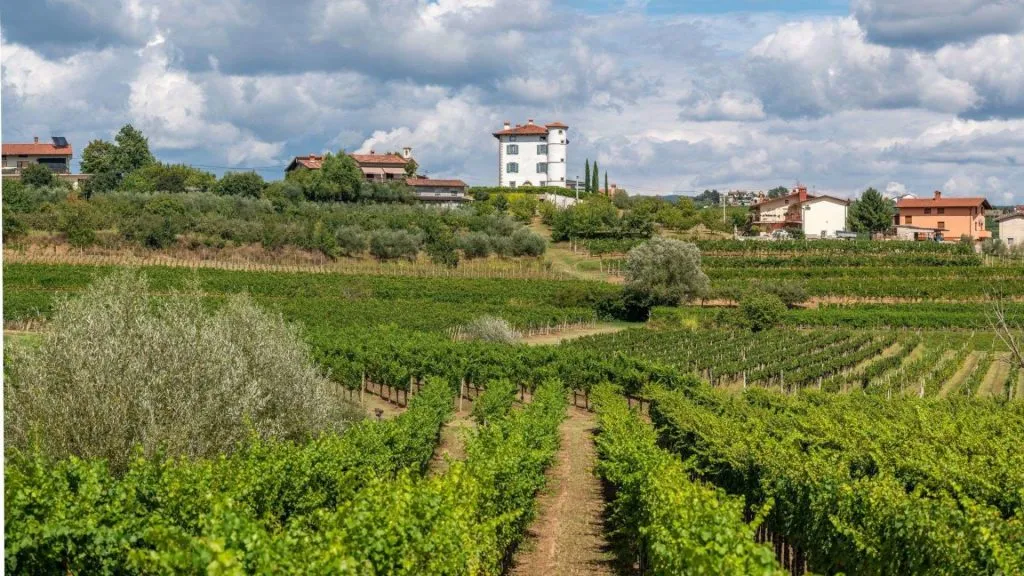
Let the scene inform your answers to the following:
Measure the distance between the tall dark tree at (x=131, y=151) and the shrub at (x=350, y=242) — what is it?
46.6 metres

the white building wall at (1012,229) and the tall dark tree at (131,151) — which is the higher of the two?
the tall dark tree at (131,151)

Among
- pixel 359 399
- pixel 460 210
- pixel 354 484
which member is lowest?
pixel 359 399

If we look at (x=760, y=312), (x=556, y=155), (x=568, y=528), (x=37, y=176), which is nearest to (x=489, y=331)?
(x=760, y=312)

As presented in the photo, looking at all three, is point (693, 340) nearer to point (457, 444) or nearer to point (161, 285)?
point (457, 444)

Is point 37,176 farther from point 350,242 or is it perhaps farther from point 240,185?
point 350,242

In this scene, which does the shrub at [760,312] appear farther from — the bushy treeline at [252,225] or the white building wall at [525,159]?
the white building wall at [525,159]

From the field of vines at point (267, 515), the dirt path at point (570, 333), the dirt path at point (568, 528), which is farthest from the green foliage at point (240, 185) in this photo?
the field of vines at point (267, 515)

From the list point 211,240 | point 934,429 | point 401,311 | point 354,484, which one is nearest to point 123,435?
point 354,484

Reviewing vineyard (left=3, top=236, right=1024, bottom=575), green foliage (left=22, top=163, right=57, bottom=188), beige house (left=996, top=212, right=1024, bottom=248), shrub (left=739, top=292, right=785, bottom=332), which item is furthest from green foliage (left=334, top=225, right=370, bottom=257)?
beige house (left=996, top=212, right=1024, bottom=248)

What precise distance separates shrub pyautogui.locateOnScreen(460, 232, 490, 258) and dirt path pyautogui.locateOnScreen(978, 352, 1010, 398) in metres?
47.0

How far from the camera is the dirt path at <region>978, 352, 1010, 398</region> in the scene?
43737mm

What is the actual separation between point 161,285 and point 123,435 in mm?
51875

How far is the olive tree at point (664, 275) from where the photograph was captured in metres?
71.6

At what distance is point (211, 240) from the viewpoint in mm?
85812
